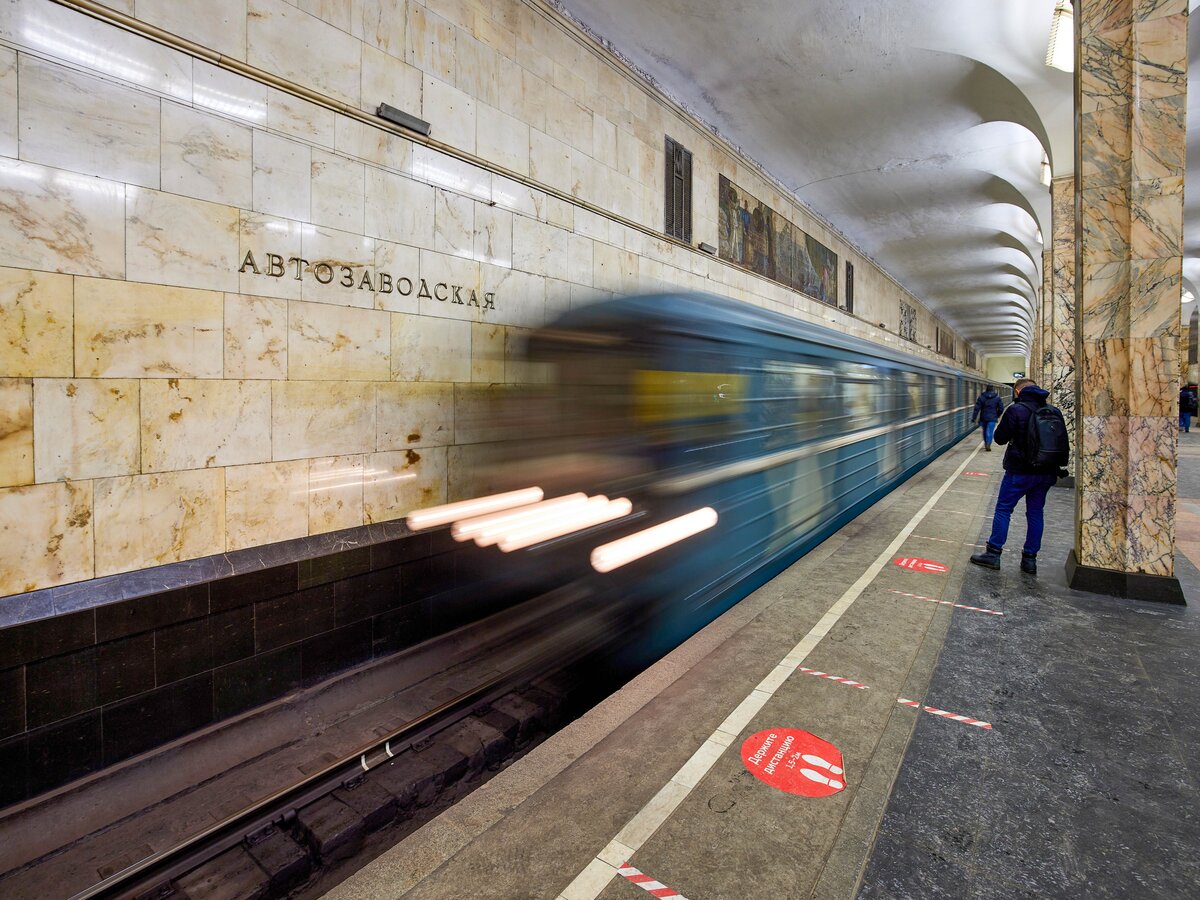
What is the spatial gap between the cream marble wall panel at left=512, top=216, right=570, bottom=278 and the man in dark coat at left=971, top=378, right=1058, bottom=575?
4.75 metres

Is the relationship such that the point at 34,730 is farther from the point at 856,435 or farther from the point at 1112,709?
the point at 856,435

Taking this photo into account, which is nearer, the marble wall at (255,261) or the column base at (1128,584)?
the marble wall at (255,261)

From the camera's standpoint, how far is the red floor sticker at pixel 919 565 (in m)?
5.57

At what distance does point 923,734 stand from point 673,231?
730cm

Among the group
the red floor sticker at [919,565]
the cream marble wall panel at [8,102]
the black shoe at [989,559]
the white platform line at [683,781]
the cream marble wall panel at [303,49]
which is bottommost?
the white platform line at [683,781]

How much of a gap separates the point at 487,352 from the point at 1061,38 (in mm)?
7467

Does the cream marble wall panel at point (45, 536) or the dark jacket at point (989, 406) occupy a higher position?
the dark jacket at point (989, 406)

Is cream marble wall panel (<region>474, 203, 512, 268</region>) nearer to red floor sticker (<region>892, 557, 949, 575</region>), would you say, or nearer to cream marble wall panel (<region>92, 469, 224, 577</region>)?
cream marble wall panel (<region>92, 469, 224, 577</region>)

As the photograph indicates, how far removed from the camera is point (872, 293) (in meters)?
19.1

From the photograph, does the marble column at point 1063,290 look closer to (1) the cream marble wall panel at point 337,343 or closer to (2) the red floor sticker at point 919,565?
(2) the red floor sticker at point 919,565

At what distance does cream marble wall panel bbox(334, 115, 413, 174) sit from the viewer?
4539 millimetres

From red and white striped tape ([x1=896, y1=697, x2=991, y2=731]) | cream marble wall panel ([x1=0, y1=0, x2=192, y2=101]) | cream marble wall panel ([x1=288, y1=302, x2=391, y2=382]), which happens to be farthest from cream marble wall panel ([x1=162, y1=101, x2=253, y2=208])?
red and white striped tape ([x1=896, y1=697, x2=991, y2=731])

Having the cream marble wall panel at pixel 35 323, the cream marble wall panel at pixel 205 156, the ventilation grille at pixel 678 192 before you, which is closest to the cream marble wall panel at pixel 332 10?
the cream marble wall panel at pixel 205 156

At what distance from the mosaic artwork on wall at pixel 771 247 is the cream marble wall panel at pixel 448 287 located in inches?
221
